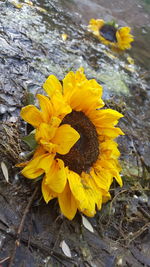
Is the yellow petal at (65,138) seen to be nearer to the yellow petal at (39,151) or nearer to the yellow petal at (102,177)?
the yellow petal at (39,151)

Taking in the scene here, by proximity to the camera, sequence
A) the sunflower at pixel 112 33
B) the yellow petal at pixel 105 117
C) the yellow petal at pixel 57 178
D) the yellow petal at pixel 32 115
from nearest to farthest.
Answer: the yellow petal at pixel 57 178 → the yellow petal at pixel 32 115 → the yellow petal at pixel 105 117 → the sunflower at pixel 112 33

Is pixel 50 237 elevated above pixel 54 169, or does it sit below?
below

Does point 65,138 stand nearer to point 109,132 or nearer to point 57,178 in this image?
point 57,178

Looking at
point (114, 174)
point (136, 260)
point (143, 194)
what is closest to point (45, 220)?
point (114, 174)

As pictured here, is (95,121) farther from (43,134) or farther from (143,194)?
(143,194)

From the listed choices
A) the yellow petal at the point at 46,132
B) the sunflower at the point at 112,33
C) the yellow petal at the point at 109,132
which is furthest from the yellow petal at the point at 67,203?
the sunflower at the point at 112,33

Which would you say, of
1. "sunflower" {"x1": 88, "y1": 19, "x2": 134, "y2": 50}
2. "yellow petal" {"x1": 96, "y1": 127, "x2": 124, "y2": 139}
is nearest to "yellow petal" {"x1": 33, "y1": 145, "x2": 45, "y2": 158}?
"yellow petal" {"x1": 96, "y1": 127, "x2": 124, "y2": 139}

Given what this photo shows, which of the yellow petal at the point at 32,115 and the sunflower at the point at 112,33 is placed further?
the sunflower at the point at 112,33
